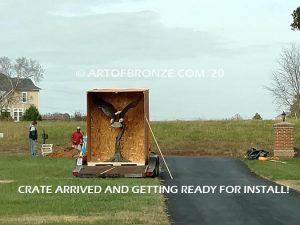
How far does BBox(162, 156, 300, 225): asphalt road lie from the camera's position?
1257cm

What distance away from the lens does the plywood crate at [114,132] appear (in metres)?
23.7

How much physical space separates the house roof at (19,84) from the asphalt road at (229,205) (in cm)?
6889

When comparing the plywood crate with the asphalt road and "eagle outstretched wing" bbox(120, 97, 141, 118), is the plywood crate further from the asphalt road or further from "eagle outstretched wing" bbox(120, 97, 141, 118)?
the asphalt road

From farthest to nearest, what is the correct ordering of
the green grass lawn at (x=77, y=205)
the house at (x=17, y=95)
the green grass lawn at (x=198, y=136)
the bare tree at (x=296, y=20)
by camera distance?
the house at (x=17, y=95) → the green grass lawn at (x=198, y=136) → the bare tree at (x=296, y=20) → the green grass lawn at (x=77, y=205)

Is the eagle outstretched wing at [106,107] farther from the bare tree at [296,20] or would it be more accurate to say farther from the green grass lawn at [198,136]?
the green grass lawn at [198,136]

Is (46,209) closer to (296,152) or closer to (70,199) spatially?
(70,199)

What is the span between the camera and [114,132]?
23969 mm

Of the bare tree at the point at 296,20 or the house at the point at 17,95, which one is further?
the house at the point at 17,95

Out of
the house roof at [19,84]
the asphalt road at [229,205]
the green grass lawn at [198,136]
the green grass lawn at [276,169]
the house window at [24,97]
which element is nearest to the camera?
the asphalt road at [229,205]

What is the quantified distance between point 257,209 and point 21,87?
81.5 metres

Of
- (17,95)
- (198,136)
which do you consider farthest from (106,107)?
(17,95)

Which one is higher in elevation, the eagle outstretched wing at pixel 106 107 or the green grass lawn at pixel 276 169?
the eagle outstretched wing at pixel 106 107

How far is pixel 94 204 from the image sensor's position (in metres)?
14.5

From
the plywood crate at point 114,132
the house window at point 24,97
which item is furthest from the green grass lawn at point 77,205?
the house window at point 24,97
